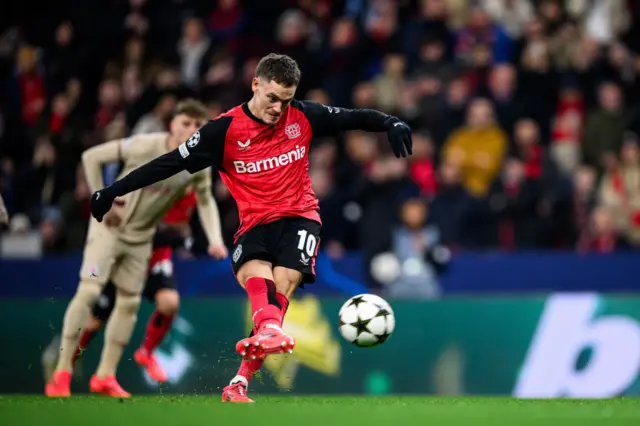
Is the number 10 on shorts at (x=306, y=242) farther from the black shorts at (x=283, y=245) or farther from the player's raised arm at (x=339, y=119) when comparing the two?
Answer: the player's raised arm at (x=339, y=119)

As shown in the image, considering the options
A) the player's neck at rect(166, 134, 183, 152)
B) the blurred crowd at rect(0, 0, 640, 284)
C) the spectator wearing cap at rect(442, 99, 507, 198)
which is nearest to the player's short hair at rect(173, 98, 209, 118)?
the player's neck at rect(166, 134, 183, 152)

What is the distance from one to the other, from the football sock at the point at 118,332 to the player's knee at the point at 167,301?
46 centimetres

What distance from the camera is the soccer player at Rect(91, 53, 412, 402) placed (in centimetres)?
778

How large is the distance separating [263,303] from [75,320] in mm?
2677

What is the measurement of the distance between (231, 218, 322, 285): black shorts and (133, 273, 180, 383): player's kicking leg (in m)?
2.86

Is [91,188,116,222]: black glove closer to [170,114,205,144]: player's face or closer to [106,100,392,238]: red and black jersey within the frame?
[106,100,392,238]: red and black jersey

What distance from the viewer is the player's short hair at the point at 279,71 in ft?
25.2

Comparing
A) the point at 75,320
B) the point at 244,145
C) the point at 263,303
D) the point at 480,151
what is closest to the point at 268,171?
the point at 244,145

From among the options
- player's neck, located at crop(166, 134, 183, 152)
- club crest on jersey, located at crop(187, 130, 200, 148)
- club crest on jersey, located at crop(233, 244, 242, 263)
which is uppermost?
club crest on jersey, located at crop(187, 130, 200, 148)

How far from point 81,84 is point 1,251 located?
2.84 metres

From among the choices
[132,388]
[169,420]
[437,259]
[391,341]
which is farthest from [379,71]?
[169,420]

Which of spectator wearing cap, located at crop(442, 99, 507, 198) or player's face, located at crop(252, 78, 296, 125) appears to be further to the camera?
spectator wearing cap, located at crop(442, 99, 507, 198)

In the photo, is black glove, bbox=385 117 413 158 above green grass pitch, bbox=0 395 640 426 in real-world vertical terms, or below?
above

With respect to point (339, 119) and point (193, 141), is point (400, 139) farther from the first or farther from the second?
point (193, 141)
